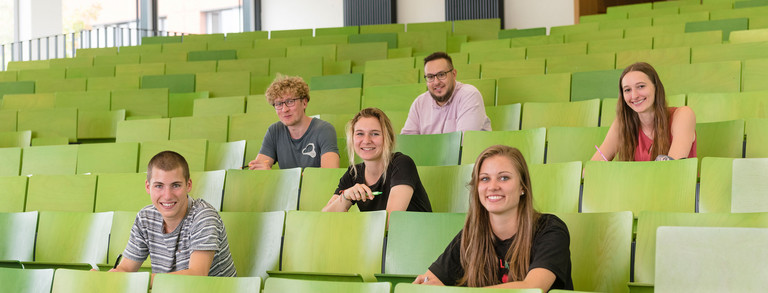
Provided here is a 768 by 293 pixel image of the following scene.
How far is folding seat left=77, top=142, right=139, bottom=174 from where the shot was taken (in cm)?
327

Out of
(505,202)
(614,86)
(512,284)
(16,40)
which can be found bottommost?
(512,284)

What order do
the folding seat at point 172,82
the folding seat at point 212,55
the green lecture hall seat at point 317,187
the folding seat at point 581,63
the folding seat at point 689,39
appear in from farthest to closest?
the folding seat at point 212,55
the folding seat at point 172,82
the folding seat at point 689,39
the folding seat at point 581,63
the green lecture hall seat at point 317,187

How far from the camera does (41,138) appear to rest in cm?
401

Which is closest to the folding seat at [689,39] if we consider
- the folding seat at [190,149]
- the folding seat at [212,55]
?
the folding seat at [190,149]

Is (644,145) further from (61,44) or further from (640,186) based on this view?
(61,44)

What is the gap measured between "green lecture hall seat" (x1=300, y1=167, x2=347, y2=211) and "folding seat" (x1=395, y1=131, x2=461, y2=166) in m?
0.40

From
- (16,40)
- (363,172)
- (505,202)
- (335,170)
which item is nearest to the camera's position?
(505,202)

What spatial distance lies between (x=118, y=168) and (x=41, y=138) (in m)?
0.99

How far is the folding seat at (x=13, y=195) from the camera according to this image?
297 cm

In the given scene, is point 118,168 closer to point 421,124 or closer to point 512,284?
point 421,124

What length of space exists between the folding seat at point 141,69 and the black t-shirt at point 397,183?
325 cm

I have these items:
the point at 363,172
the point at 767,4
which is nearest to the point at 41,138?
the point at 363,172

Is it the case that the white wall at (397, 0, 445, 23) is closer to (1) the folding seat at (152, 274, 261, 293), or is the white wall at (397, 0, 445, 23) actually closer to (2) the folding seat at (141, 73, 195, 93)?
(2) the folding seat at (141, 73, 195, 93)

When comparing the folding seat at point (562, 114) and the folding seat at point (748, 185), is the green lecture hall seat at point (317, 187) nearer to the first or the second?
the folding seat at point (562, 114)
